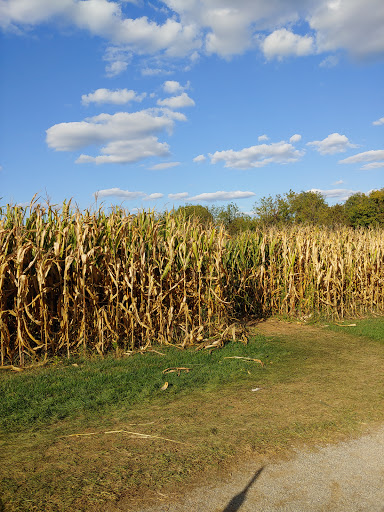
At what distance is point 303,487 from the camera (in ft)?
9.75

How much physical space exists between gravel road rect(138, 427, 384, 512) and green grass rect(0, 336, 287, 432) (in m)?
1.83

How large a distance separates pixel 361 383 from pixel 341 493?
2.83 meters

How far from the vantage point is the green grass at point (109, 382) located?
14.9ft

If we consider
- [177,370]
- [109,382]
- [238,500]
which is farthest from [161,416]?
[238,500]

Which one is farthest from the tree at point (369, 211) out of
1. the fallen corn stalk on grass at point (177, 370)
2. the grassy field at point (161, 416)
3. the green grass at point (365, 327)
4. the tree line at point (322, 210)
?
the fallen corn stalk on grass at point (177, 370)

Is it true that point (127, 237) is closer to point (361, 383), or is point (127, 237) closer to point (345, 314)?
point (361, 383)

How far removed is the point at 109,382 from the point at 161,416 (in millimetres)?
1274

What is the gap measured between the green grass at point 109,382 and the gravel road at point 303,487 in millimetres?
1834

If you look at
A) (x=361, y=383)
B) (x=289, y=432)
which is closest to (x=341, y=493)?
(x=289, y=432)

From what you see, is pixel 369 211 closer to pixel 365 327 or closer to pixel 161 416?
pixel 365 327

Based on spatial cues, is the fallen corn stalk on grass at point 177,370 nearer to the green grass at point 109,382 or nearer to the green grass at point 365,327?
the green grass at point 109,382

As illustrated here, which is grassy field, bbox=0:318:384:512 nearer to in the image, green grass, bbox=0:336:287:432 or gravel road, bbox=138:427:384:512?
green grass, bbox=0:336:287:432

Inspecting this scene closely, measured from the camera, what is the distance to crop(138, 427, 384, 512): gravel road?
274 cm

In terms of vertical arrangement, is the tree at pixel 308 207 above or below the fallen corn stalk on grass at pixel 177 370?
above
